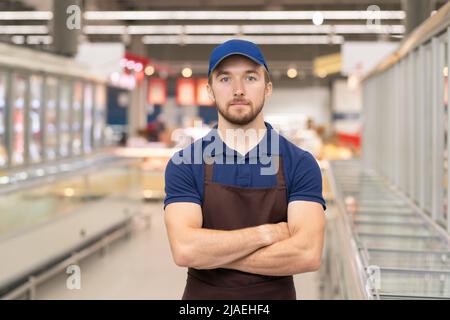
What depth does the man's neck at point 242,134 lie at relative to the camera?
1.71 metres

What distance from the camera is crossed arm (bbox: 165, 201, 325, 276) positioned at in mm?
1645

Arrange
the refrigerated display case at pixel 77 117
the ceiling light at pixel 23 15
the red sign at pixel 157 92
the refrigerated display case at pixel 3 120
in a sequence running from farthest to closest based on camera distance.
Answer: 1. the red sign at pixel 157 92
2. the ceiling light at pixel 23 15
3. the refrigerated display case at pixel 77 117
4. the refrigerated display case at pixel 3 120

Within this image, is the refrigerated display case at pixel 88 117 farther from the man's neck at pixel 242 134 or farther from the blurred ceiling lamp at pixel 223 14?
the man's neck at pixel 242 134

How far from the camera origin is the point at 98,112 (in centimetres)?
1091

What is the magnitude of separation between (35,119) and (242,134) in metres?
7.18

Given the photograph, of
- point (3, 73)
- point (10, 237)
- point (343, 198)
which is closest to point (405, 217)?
point (343, 198)

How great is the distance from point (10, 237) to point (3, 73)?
3.04 metres

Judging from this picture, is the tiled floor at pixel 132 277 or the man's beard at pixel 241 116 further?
the tiled floor at pixel 132 277

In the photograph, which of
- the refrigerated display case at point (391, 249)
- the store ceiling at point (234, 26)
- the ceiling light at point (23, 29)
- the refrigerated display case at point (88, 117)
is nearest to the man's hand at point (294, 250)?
the refrigerated display case at point (391, 249)

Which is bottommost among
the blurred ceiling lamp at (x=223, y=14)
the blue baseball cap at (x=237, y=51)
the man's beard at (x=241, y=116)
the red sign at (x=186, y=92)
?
the man's beard at (x=241, y=116)

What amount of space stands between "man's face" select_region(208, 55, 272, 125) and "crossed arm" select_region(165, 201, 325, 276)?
0.94 feet

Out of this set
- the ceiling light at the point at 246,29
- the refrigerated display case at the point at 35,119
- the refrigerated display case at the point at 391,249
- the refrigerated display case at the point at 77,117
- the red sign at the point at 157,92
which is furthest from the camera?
the red sign at the point at 157,92

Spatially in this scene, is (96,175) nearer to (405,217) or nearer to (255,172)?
(405,217)

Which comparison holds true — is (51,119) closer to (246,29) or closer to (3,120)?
(3,120)
